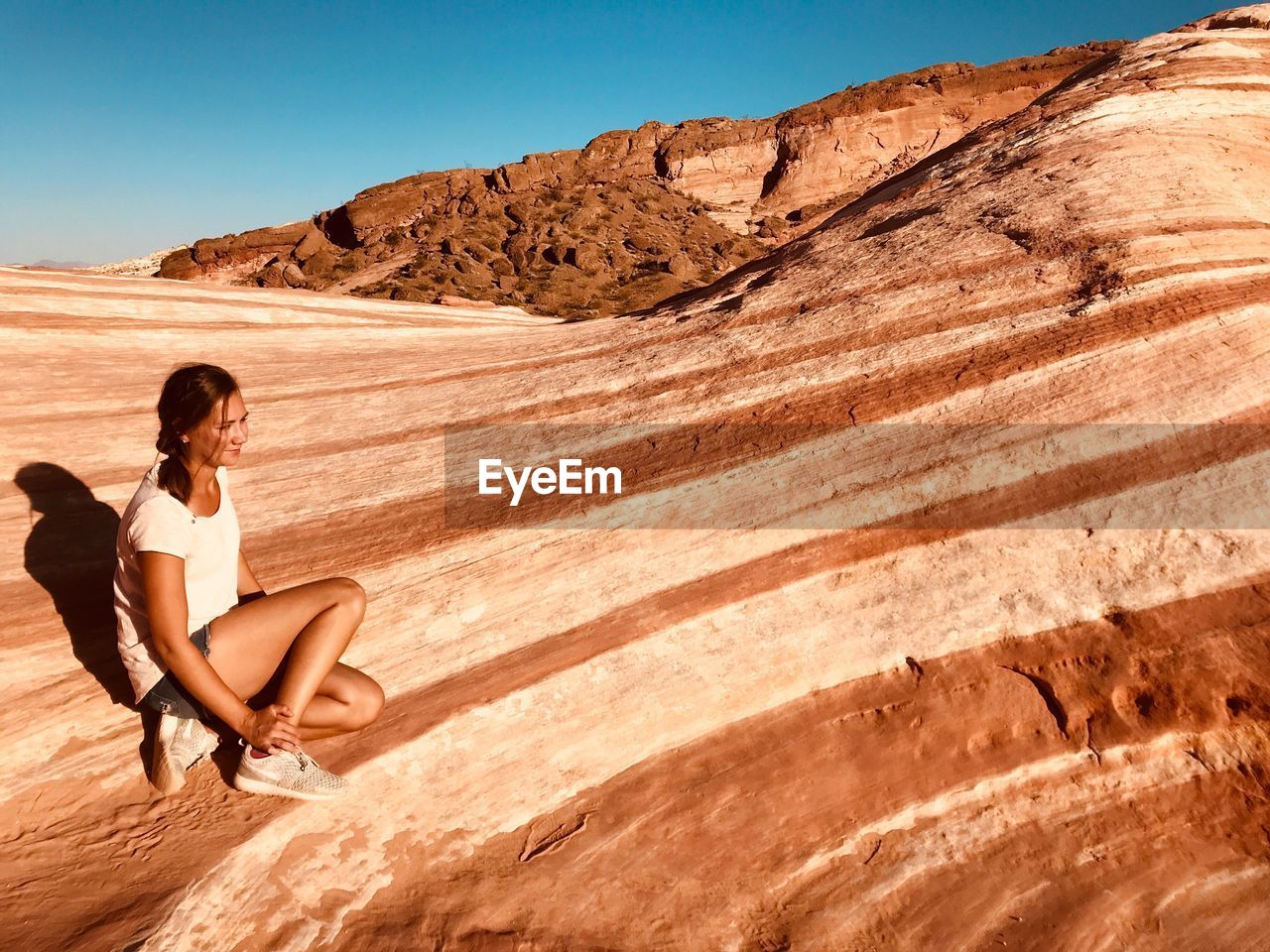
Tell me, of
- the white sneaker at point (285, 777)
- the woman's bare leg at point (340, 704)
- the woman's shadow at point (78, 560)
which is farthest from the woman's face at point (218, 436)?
the woman's shadow at point (78, 560)

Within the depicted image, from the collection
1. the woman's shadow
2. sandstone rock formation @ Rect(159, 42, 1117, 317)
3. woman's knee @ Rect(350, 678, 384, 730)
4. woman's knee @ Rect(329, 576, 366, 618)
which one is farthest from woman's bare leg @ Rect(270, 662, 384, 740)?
sandstone rock formation @ Rect(159, 42, 1117, 317)

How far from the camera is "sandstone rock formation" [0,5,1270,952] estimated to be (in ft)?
6.98

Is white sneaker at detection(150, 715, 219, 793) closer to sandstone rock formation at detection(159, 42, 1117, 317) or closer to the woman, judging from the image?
the woman

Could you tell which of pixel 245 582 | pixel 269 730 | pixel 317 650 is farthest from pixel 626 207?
pixel 269 730

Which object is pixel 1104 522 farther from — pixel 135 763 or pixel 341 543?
pixel 135 763

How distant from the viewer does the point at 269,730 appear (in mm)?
2293

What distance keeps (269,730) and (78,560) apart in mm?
1679

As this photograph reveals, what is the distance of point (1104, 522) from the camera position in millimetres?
2832

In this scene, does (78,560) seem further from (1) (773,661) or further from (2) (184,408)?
(1) (773,661)

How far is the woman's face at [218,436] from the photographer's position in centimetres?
231

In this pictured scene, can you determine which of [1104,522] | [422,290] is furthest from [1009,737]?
[422,290]

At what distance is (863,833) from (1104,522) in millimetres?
1513

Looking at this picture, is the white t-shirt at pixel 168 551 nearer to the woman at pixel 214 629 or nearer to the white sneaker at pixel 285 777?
the woman at pixel 214 629

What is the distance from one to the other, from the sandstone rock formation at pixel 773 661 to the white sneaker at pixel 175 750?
0.08 meters
